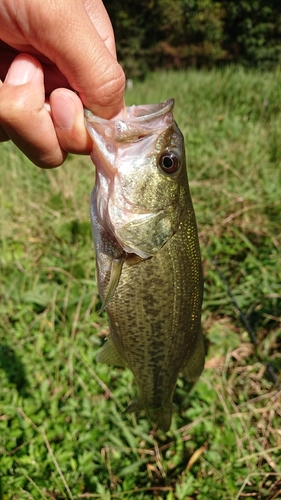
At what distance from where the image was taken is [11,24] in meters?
1.23

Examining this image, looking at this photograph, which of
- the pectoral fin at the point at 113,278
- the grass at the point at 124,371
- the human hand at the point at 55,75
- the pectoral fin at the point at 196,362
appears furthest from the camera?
the grass at the point at 124,371

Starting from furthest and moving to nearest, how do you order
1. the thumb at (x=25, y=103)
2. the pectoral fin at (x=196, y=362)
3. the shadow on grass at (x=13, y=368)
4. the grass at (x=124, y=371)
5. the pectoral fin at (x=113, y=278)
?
the shadow on grass at (x=13, y=368)
the grass at (x=124, y=371)
the pectoral fin at (x=196, y=362)
the pectoral fin at (x=113, y=278)
the thumb at (x=25, y=103)

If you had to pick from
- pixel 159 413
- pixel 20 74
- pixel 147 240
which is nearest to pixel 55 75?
pixel 20 74

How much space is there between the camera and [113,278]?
1571 mm

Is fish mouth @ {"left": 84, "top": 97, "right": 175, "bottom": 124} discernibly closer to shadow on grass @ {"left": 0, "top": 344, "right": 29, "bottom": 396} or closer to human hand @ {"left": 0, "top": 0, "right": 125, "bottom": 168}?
human hand @ {"left": 0, "top": 0, "right": 125, "bottom": 168}

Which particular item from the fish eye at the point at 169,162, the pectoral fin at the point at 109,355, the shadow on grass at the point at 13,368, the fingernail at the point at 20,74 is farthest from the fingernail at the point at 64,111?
the shadow on grass at the point at 13,368

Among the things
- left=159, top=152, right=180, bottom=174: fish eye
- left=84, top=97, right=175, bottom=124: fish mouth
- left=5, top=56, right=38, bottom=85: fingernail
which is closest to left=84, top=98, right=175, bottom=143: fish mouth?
left=84, top=97, right=175, bottom=124: fish mouth

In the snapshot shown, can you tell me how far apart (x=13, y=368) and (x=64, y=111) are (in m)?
2.12

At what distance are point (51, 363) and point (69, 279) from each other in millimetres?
761

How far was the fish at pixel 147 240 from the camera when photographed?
1506 mm

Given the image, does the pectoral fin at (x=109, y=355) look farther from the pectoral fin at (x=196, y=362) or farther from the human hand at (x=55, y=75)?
the human hand at (x=55, y=75)

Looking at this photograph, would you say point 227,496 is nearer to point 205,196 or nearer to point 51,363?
point 51,363

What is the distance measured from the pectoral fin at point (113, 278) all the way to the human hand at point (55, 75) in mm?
470

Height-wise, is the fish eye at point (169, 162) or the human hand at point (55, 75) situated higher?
the human hand at point (55, 75)
